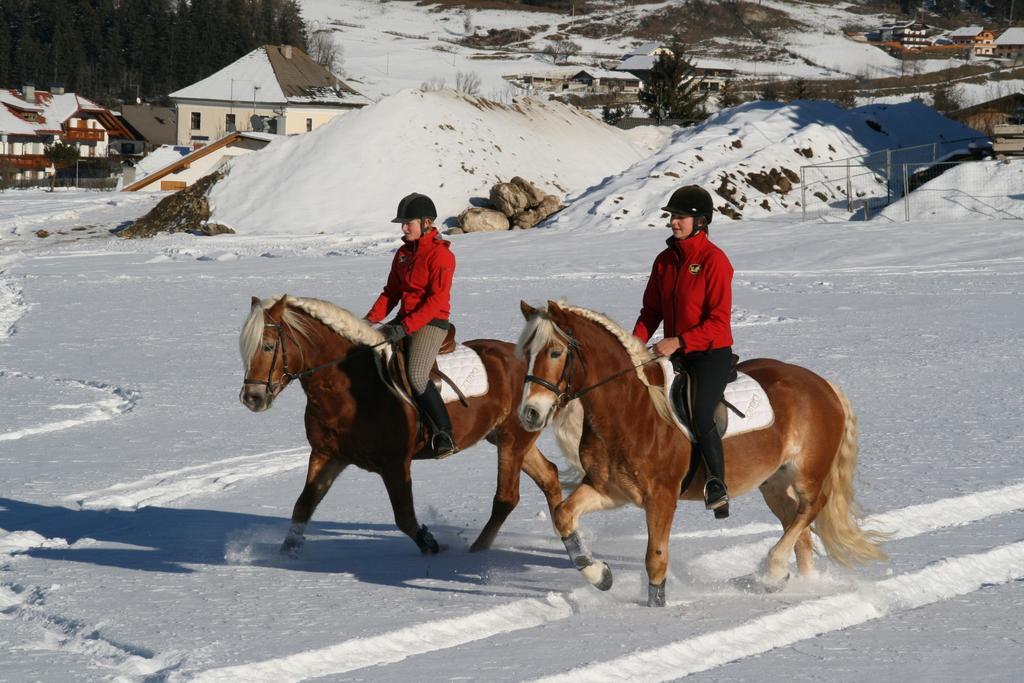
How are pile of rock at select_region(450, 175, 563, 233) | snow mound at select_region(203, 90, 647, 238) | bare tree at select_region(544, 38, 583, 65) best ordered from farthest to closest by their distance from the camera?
bare tree at select_region(544, 38, 583, 65) < snow mound at select_region(203, 90, 647, 238) < pile of rock at select_region(450, 175, 563, 233)

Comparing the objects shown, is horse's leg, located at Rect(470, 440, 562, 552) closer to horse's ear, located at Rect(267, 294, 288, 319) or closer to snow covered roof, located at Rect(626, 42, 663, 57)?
horse's ear, located at Rect(267, 294, 288, 319)

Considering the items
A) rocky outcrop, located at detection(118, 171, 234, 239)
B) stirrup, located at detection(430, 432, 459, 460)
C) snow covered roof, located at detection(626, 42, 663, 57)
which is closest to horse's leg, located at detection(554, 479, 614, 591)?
stirrup, located at detection(430, 432, 459, 460)

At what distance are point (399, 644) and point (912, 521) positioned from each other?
14.3 feet

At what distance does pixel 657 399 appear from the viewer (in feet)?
22.7

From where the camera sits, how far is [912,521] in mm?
8922

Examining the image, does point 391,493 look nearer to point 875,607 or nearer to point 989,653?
point 875,607

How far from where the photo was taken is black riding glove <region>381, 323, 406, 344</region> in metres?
8.05

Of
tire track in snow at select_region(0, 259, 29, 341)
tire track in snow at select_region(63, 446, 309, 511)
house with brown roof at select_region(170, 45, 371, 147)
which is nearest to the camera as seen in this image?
tire track in snow at select_region(63, 446, 309, 511)

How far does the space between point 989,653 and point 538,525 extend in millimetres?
3797

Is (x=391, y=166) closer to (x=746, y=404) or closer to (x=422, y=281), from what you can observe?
(x=422, y=281)

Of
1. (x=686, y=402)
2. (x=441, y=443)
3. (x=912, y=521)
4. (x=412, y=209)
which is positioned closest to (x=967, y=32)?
(x=912, y=521)

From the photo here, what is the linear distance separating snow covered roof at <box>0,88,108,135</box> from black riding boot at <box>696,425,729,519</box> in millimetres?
93019

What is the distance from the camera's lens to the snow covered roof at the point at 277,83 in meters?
83.6

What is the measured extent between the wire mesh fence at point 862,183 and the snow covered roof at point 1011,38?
436ft
